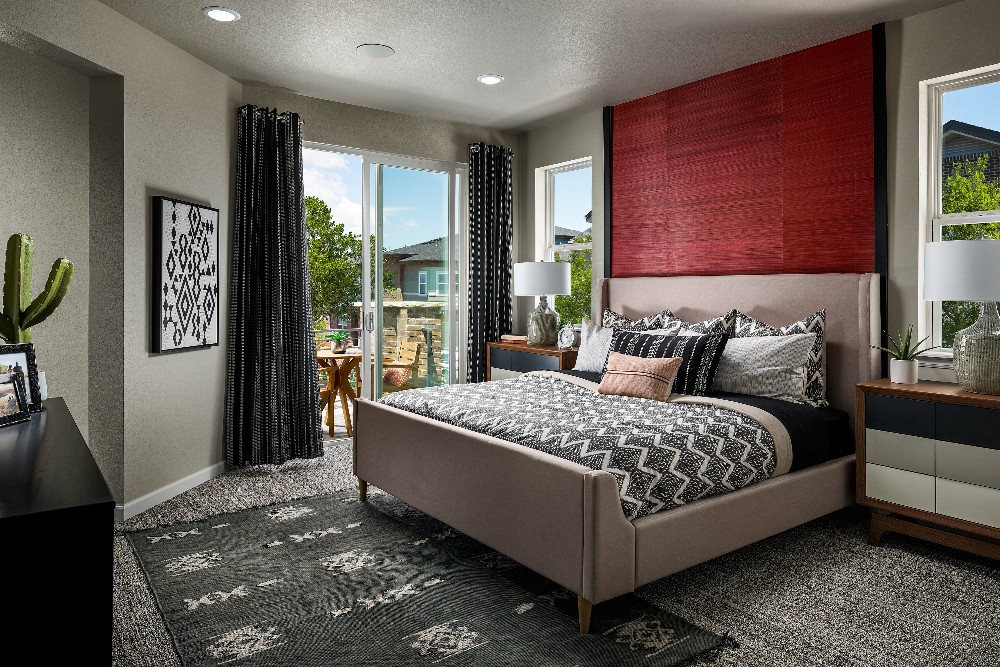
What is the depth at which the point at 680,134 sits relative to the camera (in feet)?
15.0

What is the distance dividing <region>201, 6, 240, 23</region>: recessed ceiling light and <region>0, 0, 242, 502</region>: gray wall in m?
0.45

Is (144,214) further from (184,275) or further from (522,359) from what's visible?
(522,359)

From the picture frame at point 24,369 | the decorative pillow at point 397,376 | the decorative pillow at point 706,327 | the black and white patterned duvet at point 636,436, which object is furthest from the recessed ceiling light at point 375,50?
the decorative pillow at point 397,376

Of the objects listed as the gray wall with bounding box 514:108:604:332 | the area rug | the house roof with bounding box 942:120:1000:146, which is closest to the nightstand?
the house roof with bounding box 942:120:1000:146

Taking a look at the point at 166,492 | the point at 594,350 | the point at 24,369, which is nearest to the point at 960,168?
the point at 594,350

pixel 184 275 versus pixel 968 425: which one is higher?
pixel 184 275

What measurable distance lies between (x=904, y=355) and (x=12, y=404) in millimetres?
3580

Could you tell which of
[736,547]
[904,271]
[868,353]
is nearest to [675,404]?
[736,547]

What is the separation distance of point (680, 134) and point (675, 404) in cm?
211

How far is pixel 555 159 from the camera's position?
18.2ft

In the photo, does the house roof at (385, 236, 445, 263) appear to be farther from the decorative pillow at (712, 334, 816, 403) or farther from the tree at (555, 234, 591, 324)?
the decorative pillow at (712, 334, 816, 403)

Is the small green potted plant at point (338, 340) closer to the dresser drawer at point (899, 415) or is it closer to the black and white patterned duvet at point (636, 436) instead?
the black and white patterned duvet at point (636, 436)

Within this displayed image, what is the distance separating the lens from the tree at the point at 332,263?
535 cm

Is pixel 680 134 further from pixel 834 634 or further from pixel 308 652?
pixel 308 652
